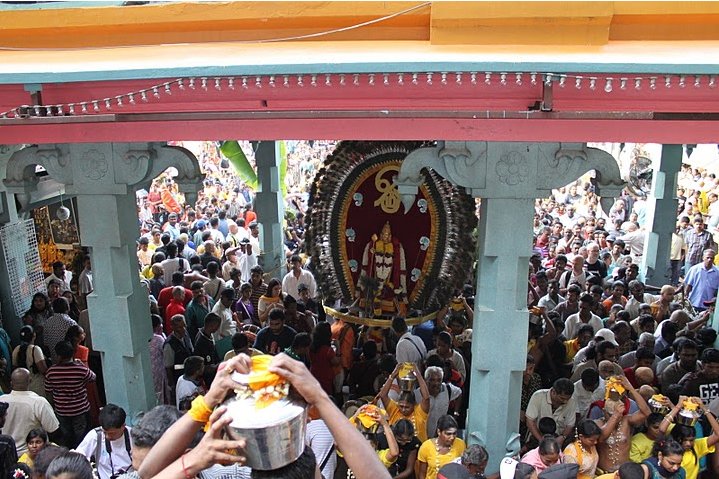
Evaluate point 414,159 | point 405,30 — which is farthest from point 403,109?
point 405,30

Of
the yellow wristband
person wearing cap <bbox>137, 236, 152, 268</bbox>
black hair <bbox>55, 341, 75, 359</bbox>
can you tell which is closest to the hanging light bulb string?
black hair <bbox>55, 341, 75, 359</bbox>

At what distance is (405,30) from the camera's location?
15.7 ft

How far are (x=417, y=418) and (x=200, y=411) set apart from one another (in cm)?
329

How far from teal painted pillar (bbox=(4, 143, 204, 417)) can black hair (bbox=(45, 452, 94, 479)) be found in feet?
6.60

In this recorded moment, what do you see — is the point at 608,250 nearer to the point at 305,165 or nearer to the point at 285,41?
the point at 285,41

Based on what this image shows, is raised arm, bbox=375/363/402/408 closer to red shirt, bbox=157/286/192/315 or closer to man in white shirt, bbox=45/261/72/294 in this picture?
red shirt, bbox=157/286/192/315

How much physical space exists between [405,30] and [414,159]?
3.07ft

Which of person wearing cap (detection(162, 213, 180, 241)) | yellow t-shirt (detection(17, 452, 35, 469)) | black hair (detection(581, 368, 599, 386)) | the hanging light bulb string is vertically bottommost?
person wearing cap (detection(162, 213, 180, 241))

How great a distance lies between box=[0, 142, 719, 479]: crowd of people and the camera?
3.20 m

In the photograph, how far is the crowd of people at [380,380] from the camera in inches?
126

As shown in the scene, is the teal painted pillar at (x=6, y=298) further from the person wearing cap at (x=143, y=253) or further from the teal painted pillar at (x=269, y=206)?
the teal painted pillar at (x=269, y=206)

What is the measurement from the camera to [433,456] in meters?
4.57

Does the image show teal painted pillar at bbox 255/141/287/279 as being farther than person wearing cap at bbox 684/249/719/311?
Yes

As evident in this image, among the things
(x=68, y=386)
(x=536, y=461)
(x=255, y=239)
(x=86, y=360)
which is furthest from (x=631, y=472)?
(x=255, y=239)
